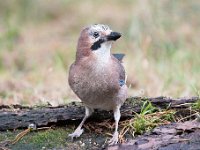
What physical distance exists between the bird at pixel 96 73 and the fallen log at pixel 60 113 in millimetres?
131

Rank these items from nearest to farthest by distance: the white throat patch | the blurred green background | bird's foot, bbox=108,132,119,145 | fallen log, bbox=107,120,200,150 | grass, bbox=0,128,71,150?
fallen log, bbox=107,120,200,150 < bird's foot, bbox=108,132,119,145 < grass, bbox=0,128,71,150 < the white throat patch < the blurred green background

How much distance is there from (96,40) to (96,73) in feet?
0.84

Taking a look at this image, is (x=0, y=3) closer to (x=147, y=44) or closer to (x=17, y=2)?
(x=17, y=2)

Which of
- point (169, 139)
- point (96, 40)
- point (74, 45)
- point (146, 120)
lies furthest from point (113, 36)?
point (74, 45)

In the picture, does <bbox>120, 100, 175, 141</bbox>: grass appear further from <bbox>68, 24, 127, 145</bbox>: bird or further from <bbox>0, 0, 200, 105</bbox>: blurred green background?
<bbox>0, 0, 200, 105</bbox>: blurred green background

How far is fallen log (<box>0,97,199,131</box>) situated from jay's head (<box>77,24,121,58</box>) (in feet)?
1.59

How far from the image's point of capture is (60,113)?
4301mm

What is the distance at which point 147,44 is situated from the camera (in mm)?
7508

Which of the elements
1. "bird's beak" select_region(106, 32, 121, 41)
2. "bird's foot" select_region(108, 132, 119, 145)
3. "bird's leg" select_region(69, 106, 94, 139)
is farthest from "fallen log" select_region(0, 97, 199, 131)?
"bird's beak" select_region(106, 32, 121, 41)

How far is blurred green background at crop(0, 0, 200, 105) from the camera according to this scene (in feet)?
21.7

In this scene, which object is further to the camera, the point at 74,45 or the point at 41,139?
the point at 74,45

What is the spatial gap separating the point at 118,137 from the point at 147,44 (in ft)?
11.8

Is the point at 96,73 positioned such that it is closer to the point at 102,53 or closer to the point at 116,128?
the point at 102,53

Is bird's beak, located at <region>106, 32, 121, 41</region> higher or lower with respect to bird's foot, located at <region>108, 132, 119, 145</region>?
higher
